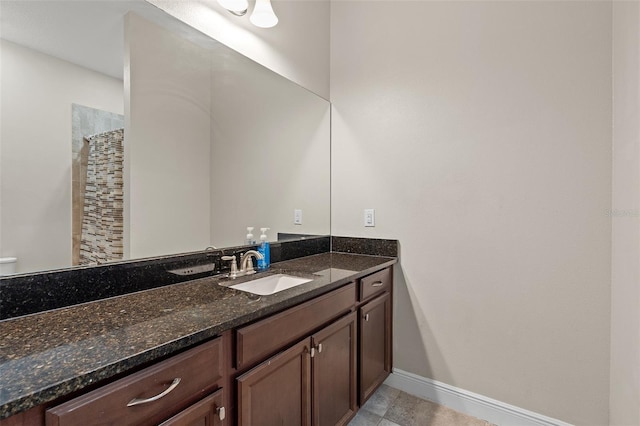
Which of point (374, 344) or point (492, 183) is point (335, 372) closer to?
point (374, 344)

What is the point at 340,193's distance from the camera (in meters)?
2.37

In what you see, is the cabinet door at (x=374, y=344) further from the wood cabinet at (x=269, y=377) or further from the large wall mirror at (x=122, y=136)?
the large wall mirror at (x=122, y=136)

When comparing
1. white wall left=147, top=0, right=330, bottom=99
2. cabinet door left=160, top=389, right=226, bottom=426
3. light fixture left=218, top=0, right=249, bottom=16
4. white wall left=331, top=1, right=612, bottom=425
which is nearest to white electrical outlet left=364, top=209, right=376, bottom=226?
white wall left=331, top=1, right=612, bottom=425

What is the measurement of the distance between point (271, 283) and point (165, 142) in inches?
33.6

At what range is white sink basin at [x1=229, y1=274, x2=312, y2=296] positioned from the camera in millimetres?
1563

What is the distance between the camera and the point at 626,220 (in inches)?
52.9

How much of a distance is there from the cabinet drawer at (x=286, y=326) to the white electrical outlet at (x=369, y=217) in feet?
2.33

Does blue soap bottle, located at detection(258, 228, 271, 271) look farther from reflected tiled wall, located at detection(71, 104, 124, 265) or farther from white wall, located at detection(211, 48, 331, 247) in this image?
reflected tiled wall, located at detection(71, 104, 124, 265)

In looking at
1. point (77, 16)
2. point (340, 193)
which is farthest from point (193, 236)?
point (340, 193)

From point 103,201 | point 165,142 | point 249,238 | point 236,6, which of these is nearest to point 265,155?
point 249,238

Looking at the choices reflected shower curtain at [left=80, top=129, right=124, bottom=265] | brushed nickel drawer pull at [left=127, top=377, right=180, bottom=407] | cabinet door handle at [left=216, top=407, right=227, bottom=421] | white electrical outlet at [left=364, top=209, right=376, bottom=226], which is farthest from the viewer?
white electrical outlet at [left=364, top=209, right=376, bottom=226]

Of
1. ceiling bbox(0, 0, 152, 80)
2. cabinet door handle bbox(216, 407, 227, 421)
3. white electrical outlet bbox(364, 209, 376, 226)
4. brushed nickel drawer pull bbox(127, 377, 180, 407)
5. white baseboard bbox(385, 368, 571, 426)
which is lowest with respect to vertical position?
white baseboard bbox(385, 368, 571, 426)

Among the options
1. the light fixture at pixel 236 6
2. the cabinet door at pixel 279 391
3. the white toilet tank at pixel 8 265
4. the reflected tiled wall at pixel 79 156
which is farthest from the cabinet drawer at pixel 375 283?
the light fixture at pixel 236 6

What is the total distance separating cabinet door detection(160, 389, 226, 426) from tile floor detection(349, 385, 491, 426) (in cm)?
114
